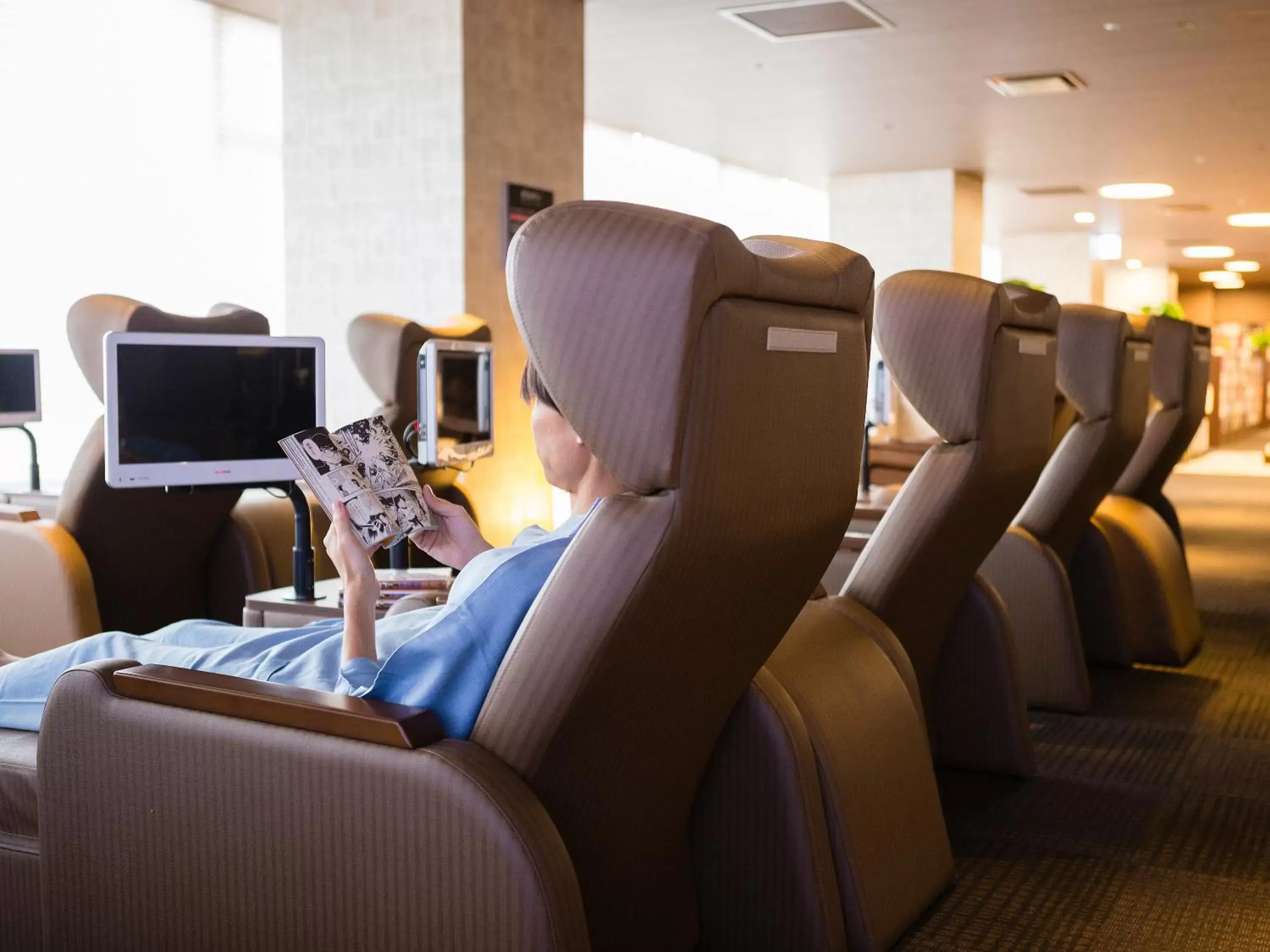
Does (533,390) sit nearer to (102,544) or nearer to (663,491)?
(663,491)

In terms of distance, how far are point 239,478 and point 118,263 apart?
168 inches

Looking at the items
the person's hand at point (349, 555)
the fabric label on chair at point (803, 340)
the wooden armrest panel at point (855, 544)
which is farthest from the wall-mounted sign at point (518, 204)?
the fabric label on chair at point (803, 340)

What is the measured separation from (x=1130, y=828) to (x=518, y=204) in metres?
4.61

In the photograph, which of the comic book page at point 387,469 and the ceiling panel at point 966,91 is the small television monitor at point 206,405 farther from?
the ceiling panel at point 966,91

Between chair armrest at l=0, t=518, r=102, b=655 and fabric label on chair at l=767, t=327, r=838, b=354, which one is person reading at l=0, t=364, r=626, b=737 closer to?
fabric label on chair at l=767, t=327, r=838, b=354

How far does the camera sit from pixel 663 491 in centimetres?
160

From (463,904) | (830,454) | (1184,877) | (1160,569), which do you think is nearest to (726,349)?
(830,454)

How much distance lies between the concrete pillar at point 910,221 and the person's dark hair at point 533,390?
11.3 meters

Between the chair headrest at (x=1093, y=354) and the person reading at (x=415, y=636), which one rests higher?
the chair headrest at (x=1093, y=354)

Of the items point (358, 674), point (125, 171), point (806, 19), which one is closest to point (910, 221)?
point (806, 19)

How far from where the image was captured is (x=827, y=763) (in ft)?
7.57

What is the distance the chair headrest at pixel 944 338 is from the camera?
2877mm

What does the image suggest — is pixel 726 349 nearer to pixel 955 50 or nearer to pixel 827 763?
pixel 827 763

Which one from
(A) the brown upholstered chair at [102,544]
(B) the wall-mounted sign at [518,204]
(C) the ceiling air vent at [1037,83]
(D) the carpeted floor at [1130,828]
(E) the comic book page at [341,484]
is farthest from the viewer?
(C) the ceiling air vent at [1037,83]
